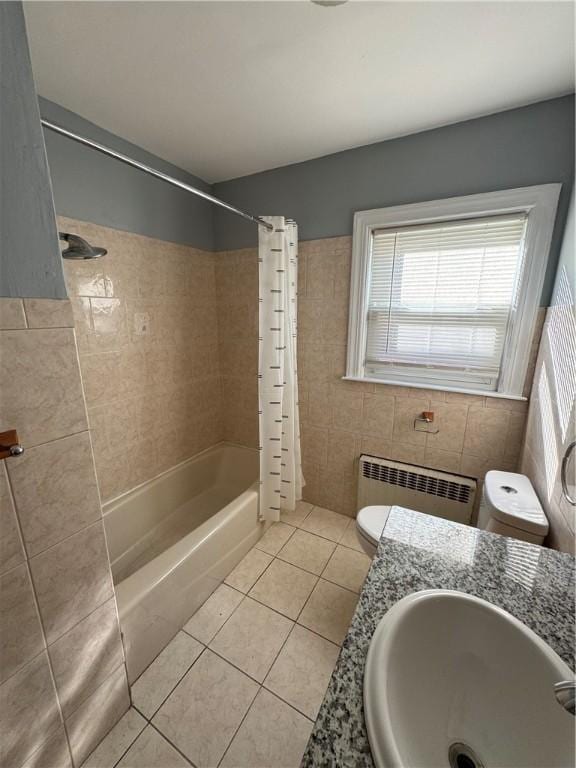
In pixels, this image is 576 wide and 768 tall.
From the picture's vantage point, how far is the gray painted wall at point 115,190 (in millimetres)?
1382

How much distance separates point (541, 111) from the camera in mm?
1289

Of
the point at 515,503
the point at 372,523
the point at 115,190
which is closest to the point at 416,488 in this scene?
the point at 372,523

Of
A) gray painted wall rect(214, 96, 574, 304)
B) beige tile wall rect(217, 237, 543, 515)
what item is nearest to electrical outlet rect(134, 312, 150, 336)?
beige tile wall rect(217, 237, 543, 515)

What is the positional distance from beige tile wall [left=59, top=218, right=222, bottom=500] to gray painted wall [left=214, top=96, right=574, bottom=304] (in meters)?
0.61

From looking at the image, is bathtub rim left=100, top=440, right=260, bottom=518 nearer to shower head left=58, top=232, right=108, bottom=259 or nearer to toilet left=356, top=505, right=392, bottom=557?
toilet left=356, top=505, right=392, bottom=557

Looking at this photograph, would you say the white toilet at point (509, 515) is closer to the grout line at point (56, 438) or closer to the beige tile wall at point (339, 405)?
the beige tile wall at point (339, 405)

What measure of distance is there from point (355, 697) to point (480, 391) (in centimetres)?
152

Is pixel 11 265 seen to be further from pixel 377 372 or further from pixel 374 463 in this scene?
pixel 374 463

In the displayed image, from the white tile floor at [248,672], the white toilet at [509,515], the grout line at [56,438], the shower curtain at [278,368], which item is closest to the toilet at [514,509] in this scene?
the white toilet at [509,515]

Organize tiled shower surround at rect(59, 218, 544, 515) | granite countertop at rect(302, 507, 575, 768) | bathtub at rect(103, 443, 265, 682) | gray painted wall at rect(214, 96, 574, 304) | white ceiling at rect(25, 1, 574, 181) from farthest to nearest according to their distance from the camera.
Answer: tiled shower surround at rect(59, 218, 544, 515) < gray painted wall at rect(214, 96, 574, 304) < bathtub at rect(103, 443, 265, 682) < white ceiling at rect(25, 1, 574, 181) < granite countertop at rect(302, 507, 575, 768)

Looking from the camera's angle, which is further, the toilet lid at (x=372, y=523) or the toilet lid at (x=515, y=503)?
the toilet lid at (x=372, y=523)

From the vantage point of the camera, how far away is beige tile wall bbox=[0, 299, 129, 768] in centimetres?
69

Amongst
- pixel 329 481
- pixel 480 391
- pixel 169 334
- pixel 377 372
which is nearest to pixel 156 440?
pixel 169 334

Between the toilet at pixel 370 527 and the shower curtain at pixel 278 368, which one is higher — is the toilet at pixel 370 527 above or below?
below
